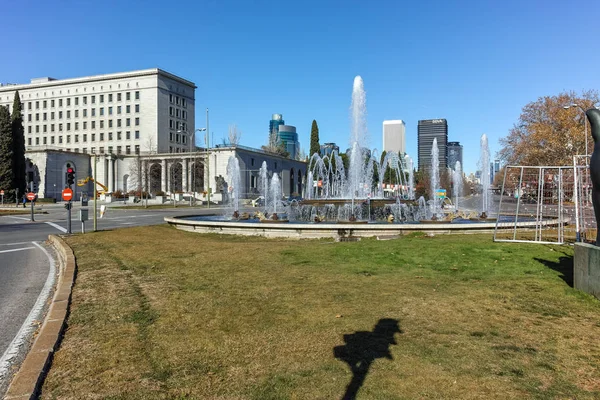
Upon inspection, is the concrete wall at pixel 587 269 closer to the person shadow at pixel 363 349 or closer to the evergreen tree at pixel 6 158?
the person shadow at pixel 363 349

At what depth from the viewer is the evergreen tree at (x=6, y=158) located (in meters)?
65.2

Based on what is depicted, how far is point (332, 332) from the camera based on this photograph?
4832 millimetres

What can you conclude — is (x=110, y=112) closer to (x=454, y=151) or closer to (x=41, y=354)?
(x=41, y=354)

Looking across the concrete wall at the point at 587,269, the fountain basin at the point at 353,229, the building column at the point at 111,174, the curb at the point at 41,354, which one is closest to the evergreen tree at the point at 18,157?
the building column at the point at 111,174

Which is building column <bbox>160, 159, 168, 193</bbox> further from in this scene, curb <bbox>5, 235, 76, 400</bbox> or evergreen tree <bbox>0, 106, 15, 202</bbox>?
curb <bbox>5, 235, 76, 400</bbox>

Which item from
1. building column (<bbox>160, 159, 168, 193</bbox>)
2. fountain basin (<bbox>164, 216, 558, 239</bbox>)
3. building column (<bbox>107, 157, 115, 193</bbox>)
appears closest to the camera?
fountain basin (<bbox>164, 216, 558, 239</bbox>)

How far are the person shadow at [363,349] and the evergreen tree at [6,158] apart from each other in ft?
248

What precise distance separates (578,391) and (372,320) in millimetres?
2261

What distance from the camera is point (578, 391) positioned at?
3.44m

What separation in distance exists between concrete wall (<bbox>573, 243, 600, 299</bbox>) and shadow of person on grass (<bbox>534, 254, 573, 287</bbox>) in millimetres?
542

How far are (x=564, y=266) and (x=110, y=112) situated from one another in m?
105

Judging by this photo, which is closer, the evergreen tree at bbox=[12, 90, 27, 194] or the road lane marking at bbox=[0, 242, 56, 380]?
the road lane marking at bbox=[0, 242, 56, 380]

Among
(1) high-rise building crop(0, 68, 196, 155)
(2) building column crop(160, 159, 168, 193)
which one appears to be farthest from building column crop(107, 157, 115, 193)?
(2) building column crop(160, 159, 168, 193)

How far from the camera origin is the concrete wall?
6.07m
